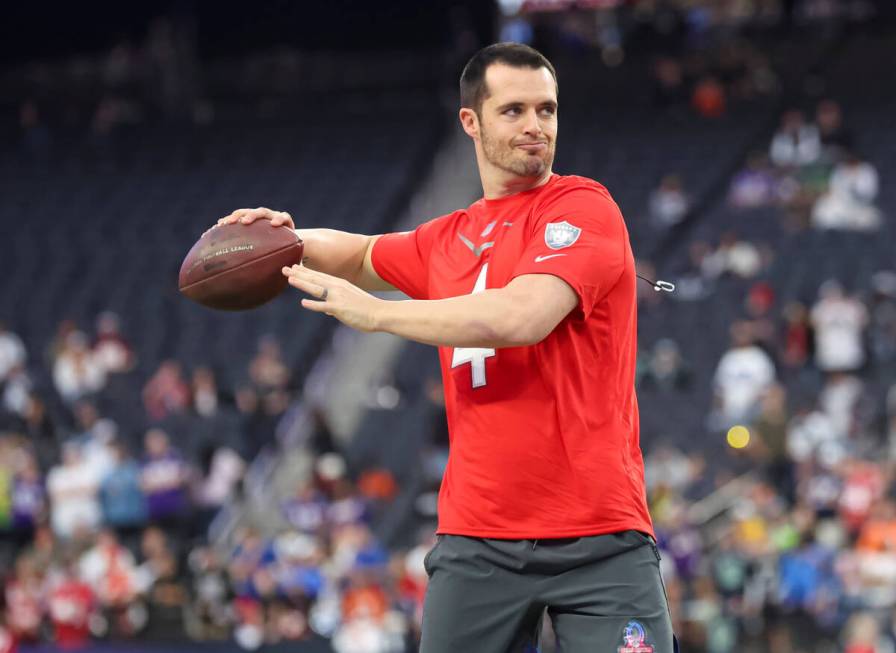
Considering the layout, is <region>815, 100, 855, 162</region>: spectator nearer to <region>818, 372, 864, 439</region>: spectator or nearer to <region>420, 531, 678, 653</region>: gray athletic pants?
<region>818, 372, 864, 439</region>: spectator

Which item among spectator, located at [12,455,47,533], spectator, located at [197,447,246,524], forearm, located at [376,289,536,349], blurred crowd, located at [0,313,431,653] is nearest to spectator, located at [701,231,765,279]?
blurred crowd, located at [0,313,431,653]

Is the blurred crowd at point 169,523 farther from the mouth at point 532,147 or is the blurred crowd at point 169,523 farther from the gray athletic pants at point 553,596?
the mouth at point 532,147

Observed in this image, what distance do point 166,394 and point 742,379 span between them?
5656mm

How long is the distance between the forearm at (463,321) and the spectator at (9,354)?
12.7 meters

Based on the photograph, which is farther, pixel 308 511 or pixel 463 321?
pixel 308 511

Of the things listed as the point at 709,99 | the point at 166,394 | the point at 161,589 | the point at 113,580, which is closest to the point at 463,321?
the point at 161,589

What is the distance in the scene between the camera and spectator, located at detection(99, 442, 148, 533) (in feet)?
43.1

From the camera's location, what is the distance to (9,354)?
15703mm

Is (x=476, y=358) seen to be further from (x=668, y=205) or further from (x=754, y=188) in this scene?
(x=668, y=205)

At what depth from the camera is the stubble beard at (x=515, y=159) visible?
390cm

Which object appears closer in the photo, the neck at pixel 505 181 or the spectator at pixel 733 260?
the neck at pixel 505 181

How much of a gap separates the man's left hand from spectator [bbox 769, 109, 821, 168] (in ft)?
42.7

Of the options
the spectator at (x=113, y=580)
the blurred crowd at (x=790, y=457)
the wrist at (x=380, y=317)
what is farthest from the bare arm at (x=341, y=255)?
the spectator at (x=113, y=580)

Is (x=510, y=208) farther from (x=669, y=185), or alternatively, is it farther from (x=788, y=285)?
(x=669, y=185)
